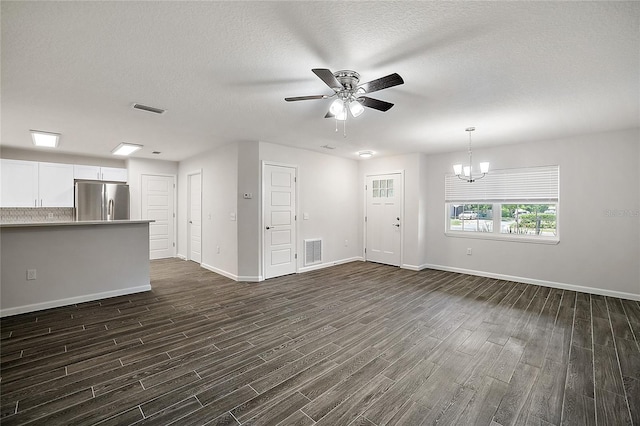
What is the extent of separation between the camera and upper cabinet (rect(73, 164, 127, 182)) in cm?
621

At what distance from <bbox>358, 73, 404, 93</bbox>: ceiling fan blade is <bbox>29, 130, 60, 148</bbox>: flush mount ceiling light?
523cm

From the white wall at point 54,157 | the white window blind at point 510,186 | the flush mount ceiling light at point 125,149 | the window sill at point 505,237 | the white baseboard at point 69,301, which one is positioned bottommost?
the white baseboard at point 69,301

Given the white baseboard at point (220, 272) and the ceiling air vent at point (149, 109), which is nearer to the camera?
the ceiling air vent at point (149, 109)

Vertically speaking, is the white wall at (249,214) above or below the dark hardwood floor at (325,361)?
above

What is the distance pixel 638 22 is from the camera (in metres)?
1.79

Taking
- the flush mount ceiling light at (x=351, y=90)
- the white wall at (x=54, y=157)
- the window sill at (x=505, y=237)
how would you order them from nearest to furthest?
the flush mount ceiling light at (x=351, y=90) → the window sill at (x=505, y=237) → the white wall at (x=54, y=157)

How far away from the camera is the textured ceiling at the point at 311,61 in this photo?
1.74 m

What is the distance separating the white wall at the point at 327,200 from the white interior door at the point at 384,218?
1.20 ft

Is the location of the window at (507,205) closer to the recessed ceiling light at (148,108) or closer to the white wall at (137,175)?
the recessed ceiling light at (148,108)

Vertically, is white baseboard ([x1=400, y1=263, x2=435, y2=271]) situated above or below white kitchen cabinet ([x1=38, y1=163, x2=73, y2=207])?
below

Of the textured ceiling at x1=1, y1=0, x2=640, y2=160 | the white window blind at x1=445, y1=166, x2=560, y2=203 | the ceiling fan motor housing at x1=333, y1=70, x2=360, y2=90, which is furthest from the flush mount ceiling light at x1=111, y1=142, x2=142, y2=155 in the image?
the white window blind at x1=445, y1=166, x2=560, y2=203

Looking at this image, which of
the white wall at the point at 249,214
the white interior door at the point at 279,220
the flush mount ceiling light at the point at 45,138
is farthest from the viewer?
the white interior door at the point at 279,220

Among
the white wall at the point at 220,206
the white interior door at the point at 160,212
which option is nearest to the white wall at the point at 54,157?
the white interior door at the point at 160,212

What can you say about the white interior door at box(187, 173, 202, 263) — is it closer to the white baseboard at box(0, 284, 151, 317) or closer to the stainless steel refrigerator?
the stainless steel refrigerator
